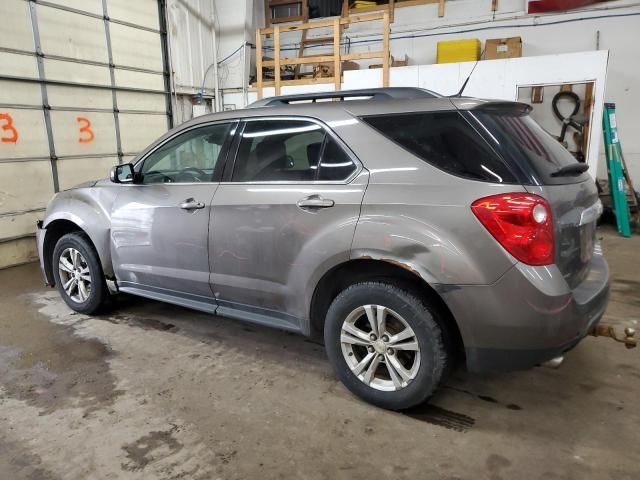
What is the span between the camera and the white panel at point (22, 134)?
5.58m

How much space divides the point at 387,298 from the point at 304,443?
0.77m

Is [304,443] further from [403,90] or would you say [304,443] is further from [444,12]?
[444,12]

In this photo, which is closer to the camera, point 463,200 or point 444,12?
point 463,200

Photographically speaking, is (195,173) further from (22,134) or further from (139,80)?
(139,80)

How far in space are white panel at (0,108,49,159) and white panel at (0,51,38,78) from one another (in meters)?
0.44

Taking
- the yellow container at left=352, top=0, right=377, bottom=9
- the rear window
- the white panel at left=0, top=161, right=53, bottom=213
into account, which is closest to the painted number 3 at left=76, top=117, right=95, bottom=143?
the white panel at left=0, top=161, right=53, bottom=213

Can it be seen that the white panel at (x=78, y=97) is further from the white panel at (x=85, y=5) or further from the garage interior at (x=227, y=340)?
the white panel at (x=85, y=5)

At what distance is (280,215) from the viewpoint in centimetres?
250

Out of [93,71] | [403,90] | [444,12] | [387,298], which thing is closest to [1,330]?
[387,298]

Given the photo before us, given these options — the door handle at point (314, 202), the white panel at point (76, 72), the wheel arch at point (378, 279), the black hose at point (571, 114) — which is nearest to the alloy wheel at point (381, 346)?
the wheel arch at point (378, 279)

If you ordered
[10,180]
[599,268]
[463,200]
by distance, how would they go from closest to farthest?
1. [463,200]
2. [599,268]
3. [10,180]

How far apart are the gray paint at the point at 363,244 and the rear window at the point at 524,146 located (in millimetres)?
72

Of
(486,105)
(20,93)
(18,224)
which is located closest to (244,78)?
(20,93)

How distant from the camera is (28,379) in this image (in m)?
2.78
